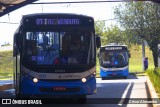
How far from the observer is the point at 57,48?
13.2m

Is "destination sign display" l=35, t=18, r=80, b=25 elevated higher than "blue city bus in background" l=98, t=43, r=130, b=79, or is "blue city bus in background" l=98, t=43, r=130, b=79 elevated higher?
"destination sign display" l=35, t=18, r=80, b=25

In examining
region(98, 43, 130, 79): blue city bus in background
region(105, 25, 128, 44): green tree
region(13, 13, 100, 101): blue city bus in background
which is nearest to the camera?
region(13, 13, 100, 101): blue city bus in background

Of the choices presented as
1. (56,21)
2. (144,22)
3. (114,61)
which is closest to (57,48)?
(56,21)

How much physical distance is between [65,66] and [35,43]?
1.23 metres

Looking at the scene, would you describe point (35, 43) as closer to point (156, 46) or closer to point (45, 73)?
point (45, 73)

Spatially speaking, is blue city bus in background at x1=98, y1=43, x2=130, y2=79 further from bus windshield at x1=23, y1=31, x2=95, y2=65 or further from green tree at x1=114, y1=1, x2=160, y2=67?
bus windshield at x1=23, y1=31, x2=95, y2=65

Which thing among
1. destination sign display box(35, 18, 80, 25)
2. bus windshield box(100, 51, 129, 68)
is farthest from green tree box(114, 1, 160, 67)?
destination sign display box(35, 18, 80, 25)

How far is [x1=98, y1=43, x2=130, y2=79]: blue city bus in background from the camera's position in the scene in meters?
33.2

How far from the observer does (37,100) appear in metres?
14.9

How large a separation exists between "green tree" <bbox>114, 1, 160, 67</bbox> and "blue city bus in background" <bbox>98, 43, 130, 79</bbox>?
19.0 ft

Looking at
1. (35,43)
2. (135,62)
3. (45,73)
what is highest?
(35,43)

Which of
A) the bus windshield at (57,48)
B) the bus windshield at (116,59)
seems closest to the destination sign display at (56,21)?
the bus windshield at (57,48)

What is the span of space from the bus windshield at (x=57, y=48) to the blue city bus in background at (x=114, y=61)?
1981cm

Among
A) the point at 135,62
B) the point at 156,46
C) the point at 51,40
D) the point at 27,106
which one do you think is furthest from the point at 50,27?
the point at 135,62
